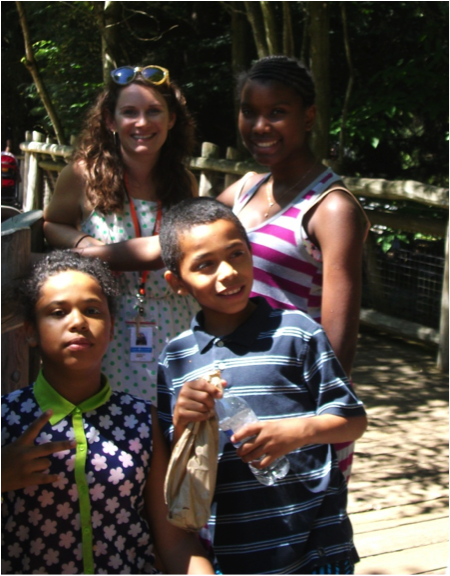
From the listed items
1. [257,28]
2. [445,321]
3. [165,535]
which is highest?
[257,28]

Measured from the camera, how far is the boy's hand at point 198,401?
1789mm

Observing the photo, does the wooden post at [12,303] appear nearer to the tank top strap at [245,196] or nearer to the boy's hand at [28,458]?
the tank top strap at [245,196]

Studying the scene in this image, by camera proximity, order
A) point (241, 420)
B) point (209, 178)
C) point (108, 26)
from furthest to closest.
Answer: point (108, 26)
point (209, 178)
point (241, 420)

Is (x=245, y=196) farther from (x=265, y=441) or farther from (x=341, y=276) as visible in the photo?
(x=265, y=441)

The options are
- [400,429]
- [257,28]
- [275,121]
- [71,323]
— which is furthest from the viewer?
[257,28]

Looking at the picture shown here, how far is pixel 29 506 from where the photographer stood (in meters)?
1.87

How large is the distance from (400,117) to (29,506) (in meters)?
7.46

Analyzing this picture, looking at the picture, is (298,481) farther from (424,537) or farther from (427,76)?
(427,76)

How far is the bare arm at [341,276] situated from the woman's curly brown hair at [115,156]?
0.93m

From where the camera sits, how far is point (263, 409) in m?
1.94

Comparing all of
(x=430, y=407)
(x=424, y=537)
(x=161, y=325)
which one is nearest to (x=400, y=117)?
(x=430, y=407)

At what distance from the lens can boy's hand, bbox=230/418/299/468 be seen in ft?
5.88

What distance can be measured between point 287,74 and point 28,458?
4.68ft

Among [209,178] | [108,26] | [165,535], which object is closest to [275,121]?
[165,535]
